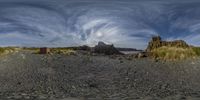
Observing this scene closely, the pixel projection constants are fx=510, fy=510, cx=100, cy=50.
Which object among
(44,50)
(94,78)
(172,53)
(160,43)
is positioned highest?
(160,43)

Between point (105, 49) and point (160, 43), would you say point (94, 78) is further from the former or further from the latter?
point (105, 49)

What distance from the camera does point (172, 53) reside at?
57.1 m

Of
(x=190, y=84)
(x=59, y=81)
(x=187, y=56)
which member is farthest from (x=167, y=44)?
(x=59, y=81)

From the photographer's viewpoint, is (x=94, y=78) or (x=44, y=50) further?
(x=44, y=50)

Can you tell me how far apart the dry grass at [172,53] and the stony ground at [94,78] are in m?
1.77

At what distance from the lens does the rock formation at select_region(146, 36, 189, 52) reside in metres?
60.0

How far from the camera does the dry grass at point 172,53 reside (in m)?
56.3

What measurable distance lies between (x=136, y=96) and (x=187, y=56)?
18.2 metres

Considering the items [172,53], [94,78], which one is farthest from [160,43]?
[94,78]

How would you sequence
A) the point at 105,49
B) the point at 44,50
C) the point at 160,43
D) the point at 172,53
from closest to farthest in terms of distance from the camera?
1. the point at 172,53
2. the point at 44,50
3. the point at 160,43
4. the point at 105,49

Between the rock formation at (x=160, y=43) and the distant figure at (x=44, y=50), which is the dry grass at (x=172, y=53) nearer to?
the rock formation at (x=160, y=43)

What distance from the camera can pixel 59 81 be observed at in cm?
4662

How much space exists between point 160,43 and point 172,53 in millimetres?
4809

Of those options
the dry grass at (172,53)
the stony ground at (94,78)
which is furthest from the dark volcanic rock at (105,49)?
the stony ground at (94,78)
